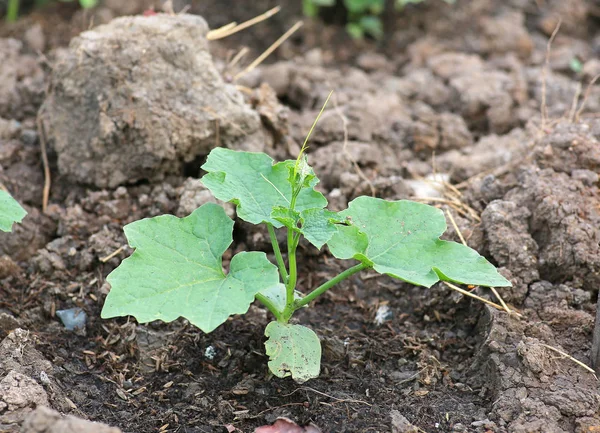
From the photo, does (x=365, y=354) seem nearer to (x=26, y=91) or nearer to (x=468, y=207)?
(x=468, y=207)

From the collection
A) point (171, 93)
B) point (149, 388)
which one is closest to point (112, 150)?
point (171, 93)

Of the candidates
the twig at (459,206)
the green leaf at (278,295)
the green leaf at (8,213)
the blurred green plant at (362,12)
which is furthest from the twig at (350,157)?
the green leaf at (8,213)

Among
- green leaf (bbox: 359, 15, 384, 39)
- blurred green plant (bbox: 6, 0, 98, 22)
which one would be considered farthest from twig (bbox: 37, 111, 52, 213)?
green leaf (bbox: 359, 15, 384, 39)

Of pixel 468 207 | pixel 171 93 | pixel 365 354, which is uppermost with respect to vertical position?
pixel 171 93

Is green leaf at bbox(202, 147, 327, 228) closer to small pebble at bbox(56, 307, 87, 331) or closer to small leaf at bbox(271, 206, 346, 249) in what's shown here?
small leaf at bbox(271, 206, 346, 249)

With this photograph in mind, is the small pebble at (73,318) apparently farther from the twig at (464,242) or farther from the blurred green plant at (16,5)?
the blurred green plant at (16,5)

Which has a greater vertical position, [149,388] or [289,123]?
[289,123]
